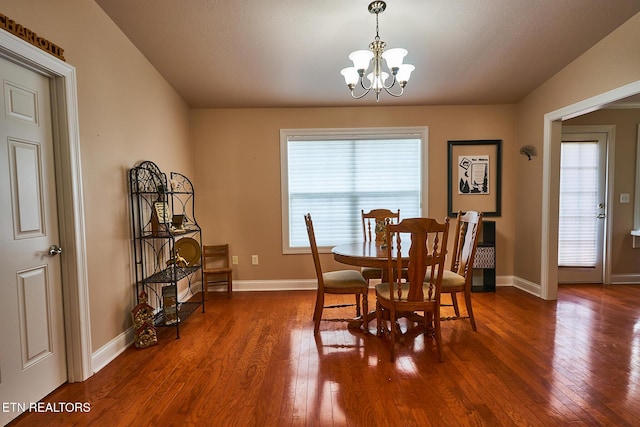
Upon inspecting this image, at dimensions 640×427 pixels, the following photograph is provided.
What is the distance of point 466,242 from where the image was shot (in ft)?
9.07

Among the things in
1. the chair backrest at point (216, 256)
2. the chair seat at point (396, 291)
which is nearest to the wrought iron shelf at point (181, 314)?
the chair backrest at point (216, 256)

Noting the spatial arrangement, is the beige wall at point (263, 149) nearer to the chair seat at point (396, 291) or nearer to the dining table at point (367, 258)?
the dining table at point (367, 258)

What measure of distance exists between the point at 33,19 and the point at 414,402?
3016 mm

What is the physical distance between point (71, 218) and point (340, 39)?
2465 millimetres

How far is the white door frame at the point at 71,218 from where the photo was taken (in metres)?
1.91

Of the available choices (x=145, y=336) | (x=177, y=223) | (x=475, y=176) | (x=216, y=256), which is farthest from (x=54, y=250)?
(x=475, y=176)

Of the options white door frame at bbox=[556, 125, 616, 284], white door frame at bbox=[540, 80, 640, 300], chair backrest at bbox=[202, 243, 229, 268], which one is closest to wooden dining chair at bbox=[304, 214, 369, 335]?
chair backrest at bbox=[202, 243, 229, 268]

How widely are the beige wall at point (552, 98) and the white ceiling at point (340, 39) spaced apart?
10 centimetres

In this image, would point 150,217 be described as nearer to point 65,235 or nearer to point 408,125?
point 65,235

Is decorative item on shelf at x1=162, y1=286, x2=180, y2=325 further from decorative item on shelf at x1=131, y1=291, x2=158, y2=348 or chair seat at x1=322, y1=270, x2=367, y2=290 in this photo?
chair seat at x1=322, y1=270, x2=367, y2=290

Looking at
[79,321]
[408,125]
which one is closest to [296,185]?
[408,125]

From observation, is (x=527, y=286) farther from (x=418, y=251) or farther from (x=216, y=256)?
(x=216, y=256)

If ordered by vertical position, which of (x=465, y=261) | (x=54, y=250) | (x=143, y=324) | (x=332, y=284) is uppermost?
(x=54, y=250)

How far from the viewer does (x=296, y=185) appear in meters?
4.09
